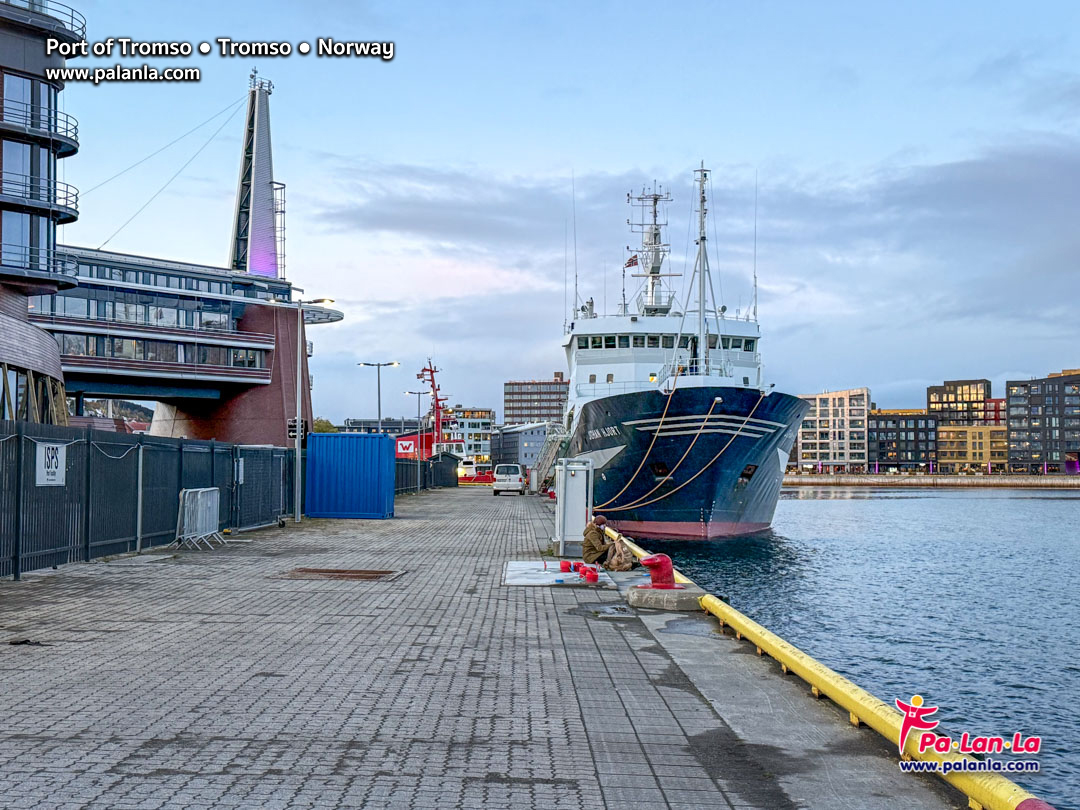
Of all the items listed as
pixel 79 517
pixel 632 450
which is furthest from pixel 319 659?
pixel 632 450

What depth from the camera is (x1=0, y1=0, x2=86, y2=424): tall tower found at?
4075cm

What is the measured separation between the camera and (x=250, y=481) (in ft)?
92.4

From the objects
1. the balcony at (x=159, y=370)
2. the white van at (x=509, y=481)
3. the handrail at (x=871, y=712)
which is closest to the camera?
the handrail at (x=871, y=712)

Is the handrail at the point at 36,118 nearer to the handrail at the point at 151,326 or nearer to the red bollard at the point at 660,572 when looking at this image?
the handrail at the point at 151,326

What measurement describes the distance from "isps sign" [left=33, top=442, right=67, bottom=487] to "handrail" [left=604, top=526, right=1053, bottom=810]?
1148 cm

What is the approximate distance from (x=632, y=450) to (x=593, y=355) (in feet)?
32.5

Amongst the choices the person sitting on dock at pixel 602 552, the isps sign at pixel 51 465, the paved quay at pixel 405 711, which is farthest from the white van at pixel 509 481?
the paved quay at pixel 405 711

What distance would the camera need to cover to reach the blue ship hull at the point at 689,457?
33719 millimetres

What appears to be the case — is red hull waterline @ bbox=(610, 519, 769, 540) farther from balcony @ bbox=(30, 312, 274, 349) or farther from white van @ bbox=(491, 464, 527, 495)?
balcony @ bbox=(30, 312, 274, 349)

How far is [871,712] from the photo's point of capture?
287 inches

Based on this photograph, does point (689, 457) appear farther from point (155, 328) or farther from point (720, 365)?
point (155, 328)

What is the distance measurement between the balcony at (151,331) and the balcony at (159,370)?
2.01m

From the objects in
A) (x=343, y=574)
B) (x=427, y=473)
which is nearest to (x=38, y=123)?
(x=343, y=574)

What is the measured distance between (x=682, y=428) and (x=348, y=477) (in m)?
12.2
